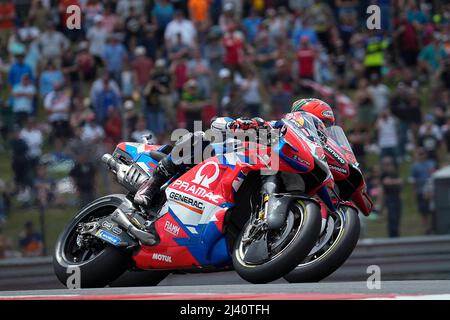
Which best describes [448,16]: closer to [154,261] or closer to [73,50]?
[73,50]

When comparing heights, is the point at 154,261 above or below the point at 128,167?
below

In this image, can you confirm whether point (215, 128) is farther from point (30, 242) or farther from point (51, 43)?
point (51, 43)

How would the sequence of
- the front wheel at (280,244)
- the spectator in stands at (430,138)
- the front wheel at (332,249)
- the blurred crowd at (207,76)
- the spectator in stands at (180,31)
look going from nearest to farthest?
the front wheel at (280,244) < the front wheel at (332,249) < the blurred crowd at (207,76) < the spectator in stands at (430,138) < the spectator in stands at (180,31)

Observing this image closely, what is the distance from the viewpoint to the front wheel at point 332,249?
7.31 meters

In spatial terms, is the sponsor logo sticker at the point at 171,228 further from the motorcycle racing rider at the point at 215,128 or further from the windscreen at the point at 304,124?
the windscreen at the point at 304,124

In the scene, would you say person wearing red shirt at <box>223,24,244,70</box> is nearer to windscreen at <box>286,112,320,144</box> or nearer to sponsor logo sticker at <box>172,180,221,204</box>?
sponsor logo sticker at <box>172,180,221,204</box>

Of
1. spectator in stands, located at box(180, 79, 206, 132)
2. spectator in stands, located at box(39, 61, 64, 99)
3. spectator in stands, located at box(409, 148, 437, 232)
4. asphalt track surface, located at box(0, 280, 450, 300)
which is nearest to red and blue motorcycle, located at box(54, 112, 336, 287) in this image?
asphalt track surface, located at box(0, 280, 450, 300)

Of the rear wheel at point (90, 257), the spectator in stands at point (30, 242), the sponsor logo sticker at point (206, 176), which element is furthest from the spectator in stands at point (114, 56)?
the sponsor logo sticker at point (206, 176)

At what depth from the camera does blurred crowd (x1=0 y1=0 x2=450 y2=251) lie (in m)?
13.2

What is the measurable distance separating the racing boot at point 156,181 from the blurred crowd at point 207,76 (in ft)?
14.0

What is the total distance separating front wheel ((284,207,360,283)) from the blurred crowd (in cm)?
501

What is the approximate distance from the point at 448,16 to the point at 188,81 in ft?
13.8
